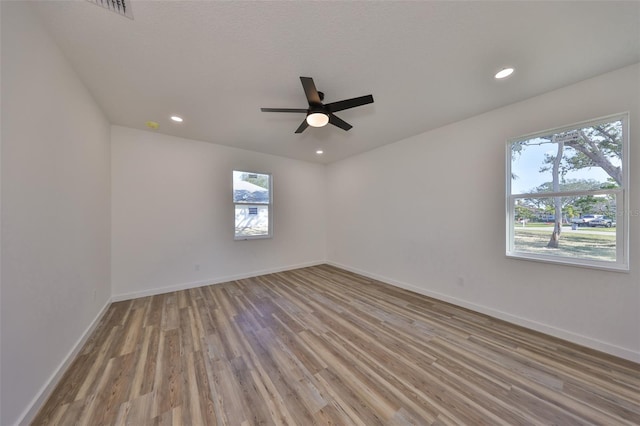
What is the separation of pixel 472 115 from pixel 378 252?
2720 mm

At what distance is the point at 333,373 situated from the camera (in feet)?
5.87

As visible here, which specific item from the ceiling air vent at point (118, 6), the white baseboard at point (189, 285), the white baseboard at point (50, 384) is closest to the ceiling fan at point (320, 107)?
the ceiling air vent at point (118, 6)

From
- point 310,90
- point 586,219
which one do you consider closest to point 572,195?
point 586,219

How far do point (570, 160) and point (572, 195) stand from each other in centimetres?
39

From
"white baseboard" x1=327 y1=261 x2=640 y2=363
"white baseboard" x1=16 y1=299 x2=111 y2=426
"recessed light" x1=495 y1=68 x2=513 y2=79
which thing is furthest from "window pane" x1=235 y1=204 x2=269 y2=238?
"recessed light" x1=495 y1=68 x2=513 y2=79

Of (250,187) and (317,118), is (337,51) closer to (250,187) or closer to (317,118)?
(317,118)

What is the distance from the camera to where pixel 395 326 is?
2533 mm

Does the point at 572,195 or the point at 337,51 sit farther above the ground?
the point at 337,51

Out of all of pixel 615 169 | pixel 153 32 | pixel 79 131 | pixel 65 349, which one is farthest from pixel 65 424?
pixel 615 169

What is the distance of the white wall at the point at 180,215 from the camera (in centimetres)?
332

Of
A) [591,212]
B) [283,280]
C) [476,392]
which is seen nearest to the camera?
[476,392]

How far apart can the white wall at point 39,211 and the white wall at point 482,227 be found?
4.19 metres

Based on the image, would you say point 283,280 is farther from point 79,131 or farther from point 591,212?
point 591,212

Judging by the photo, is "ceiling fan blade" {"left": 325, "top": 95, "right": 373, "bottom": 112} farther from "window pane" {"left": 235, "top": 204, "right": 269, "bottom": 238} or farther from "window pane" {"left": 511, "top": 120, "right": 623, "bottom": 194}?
"window pane" {"left": 235, "top": 204, "right": 269, "bottom": 238}
